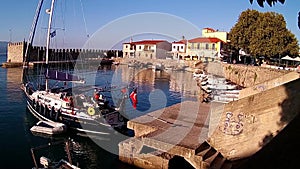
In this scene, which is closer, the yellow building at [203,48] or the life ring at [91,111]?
the life ring at [91,111]

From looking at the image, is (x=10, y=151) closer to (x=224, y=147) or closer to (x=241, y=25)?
(x=224, y=147)

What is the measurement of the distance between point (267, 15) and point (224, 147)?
4575 cm

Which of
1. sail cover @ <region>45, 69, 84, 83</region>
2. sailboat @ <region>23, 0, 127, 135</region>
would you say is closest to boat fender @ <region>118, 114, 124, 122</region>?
sailboat @ <region>23, 0, 127, 135</region>

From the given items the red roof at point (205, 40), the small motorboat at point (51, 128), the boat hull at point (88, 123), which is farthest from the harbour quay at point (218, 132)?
the red roof at point (205, 40)

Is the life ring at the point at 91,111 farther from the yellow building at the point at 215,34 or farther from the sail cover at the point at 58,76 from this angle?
the yellow building at the point at 215,34

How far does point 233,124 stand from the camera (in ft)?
39.0

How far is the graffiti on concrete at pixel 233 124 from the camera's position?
38.5 ft

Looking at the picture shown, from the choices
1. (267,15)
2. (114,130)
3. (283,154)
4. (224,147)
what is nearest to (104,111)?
(114,130)

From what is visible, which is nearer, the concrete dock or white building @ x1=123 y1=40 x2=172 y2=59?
the concrete dock

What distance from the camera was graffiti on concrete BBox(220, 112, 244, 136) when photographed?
38.5 feet

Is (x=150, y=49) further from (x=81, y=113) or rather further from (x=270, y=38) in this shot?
(x=81, y=113)

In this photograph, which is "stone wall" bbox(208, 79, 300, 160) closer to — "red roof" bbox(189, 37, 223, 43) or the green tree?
A: the green tree

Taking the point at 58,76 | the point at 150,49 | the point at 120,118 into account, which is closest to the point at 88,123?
the point at 120,118

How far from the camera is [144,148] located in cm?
1517
